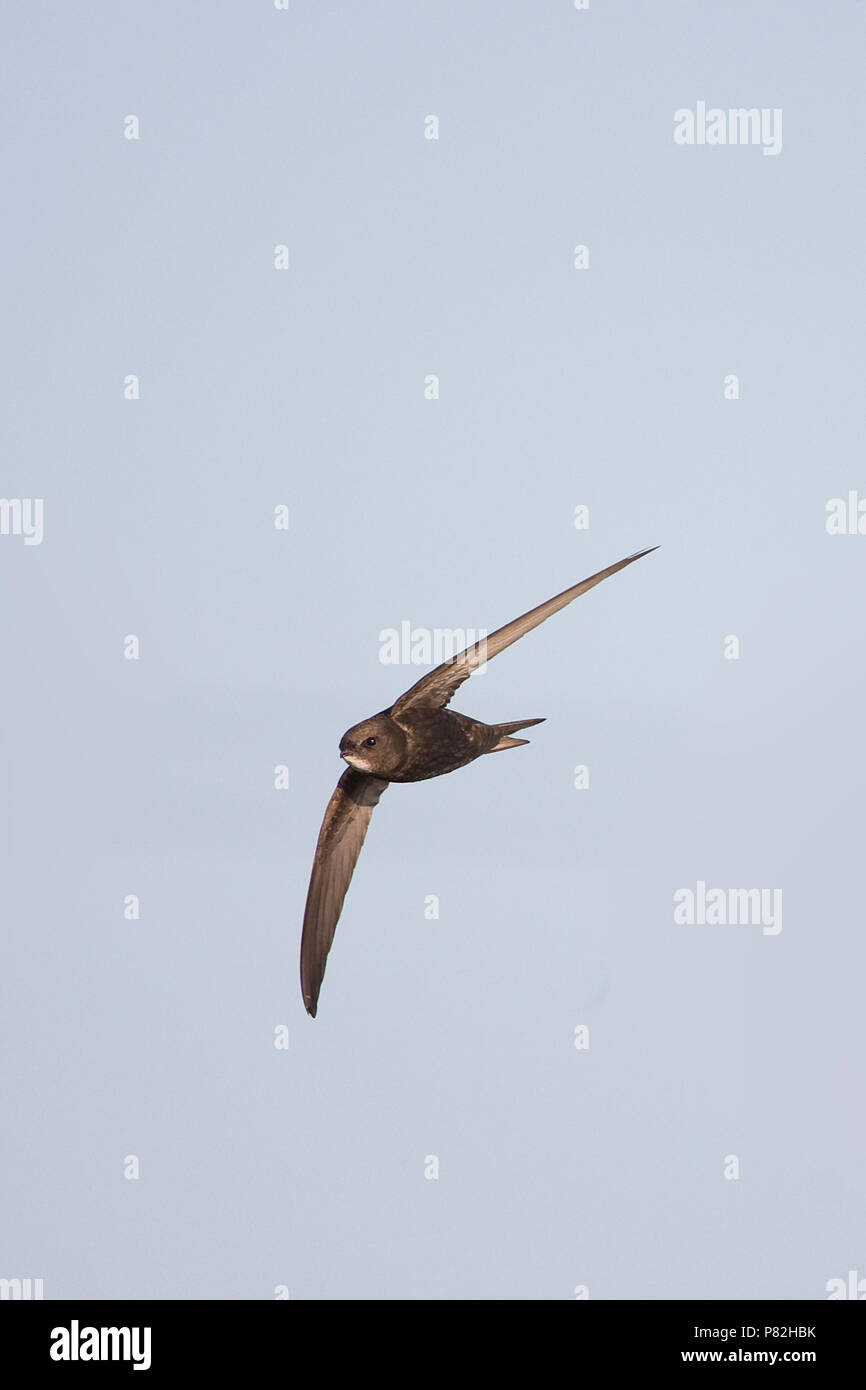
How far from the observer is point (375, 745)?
10352 millimetres

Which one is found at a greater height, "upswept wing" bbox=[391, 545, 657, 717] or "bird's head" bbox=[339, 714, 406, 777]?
"upswept wing" bbox=[391, 545, 657, 717]

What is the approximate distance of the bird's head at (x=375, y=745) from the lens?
10.3 m

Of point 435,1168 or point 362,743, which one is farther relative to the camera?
point 435,1168

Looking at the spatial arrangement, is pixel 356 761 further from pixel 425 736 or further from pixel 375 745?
pixel 425 736

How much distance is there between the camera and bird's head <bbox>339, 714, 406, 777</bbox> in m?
10.3

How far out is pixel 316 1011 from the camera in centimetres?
1107

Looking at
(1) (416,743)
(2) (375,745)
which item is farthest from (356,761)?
(1) (416,743)

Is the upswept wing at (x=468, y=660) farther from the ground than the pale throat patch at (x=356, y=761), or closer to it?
farther from the ground

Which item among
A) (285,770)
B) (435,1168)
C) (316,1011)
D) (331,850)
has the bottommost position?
(435,1168)

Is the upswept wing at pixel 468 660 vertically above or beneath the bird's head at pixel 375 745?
above

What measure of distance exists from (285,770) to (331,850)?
4.85m

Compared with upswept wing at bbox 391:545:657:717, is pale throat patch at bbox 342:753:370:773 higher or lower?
lower

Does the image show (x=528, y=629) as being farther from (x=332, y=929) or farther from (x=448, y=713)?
(x=332, y=929)

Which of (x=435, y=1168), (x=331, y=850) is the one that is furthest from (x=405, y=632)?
(x=435, y=1168)
